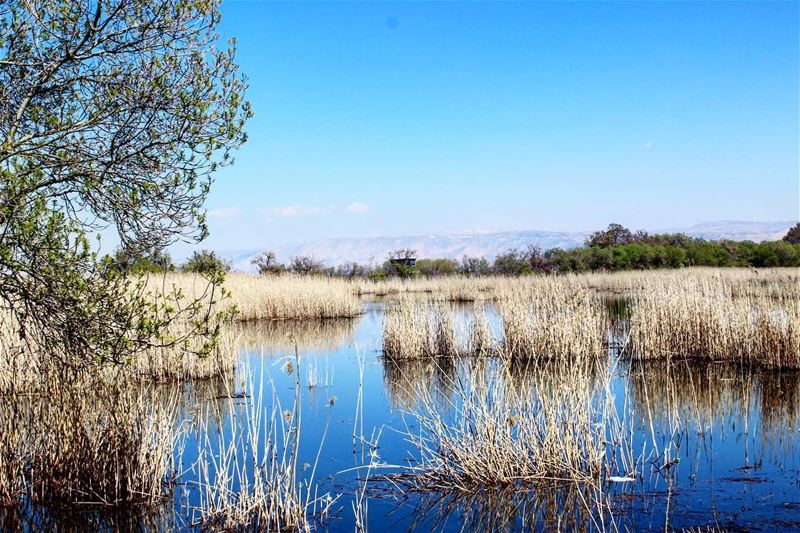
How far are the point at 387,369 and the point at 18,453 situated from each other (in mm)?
8512

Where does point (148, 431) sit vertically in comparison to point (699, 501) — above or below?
above

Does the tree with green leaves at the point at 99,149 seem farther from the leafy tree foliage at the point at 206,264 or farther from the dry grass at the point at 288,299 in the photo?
the dry grass at the point at 288,299

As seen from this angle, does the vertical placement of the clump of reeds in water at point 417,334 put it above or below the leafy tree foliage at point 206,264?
below

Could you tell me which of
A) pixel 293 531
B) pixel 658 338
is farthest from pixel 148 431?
pixel 658 338

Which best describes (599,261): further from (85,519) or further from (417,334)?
(85,519)

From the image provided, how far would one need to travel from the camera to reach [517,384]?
1085 centimetres

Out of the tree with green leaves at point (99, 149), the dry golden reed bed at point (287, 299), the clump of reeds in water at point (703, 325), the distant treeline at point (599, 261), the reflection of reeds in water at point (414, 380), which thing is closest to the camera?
the tree with green leaves at point (99, 149)

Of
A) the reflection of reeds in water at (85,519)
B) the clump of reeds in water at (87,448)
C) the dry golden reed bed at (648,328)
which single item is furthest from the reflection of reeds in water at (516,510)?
the dry golden reed bed at (648,328)

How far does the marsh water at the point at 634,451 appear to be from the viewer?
19.7 ft

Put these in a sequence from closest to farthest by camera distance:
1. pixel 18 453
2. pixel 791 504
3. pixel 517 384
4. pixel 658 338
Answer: pixel 791 504
pixel 18 453
pixel 517 384
pixel 658 338

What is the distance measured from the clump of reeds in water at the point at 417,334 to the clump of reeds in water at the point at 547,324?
1335mm

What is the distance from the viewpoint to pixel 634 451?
7801 millimetres

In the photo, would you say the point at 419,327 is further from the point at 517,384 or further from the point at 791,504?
the point at 791,504

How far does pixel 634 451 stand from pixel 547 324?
226 inches
